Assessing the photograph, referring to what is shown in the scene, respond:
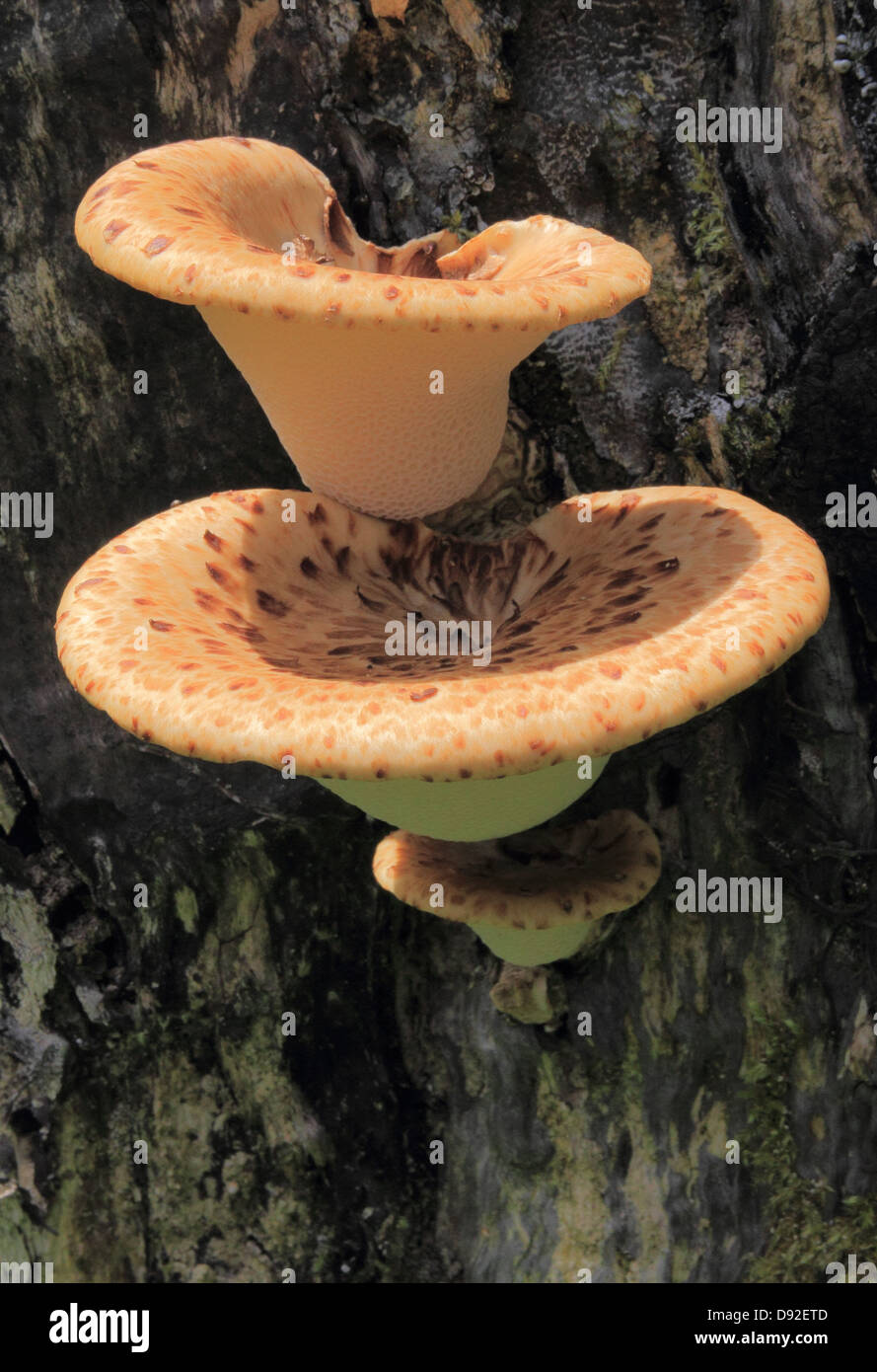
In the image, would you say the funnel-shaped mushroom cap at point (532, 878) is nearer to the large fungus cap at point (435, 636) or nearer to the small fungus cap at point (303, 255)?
the large fungus cap at point (435, 636)

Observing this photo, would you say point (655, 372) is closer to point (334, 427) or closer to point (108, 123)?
point (334, 427)

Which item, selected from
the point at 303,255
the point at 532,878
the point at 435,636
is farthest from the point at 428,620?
the point at 303,255

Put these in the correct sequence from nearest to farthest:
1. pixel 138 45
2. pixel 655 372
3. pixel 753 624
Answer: pixel 753 624
pixel 138 45
pixel 655 372

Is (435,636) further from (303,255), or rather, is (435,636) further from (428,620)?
(303,255)

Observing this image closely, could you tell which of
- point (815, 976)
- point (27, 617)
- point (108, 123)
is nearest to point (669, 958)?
point (815, 976)

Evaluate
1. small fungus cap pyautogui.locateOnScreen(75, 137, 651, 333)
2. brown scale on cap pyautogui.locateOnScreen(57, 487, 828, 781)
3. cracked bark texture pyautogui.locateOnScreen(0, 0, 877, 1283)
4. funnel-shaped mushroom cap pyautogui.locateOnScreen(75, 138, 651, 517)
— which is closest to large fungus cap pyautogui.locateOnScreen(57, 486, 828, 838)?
brown scale on cap pyautogui.locateOnScreen(57, 487, 828, 781)

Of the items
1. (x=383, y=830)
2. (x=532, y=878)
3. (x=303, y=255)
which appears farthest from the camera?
(x=383, y=830)
